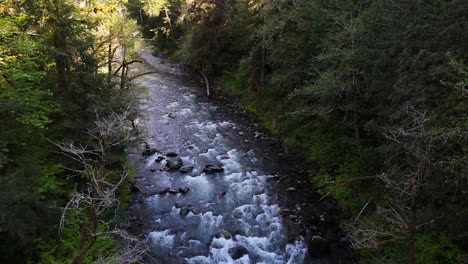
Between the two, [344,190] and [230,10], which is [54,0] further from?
[230,10]

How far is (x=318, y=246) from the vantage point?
1155 centimetres

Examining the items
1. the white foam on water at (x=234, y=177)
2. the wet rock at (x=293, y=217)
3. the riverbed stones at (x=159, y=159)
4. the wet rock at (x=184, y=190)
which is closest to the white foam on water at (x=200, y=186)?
the wet rock at (x=184, y=190)

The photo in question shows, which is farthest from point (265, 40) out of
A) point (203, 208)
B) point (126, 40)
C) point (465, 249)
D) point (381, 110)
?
point (465, 249)

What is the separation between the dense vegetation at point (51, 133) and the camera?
27.5ft

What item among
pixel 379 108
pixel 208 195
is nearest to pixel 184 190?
pixel 208 195

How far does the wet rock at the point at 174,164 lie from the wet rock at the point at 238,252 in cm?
626

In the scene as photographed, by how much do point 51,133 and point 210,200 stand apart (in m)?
6.97

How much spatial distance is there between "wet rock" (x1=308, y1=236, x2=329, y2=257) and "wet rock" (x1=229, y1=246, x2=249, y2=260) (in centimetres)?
232

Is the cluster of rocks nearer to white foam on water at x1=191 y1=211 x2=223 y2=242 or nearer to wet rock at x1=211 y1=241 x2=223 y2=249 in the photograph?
white foam on water at x1=191 y1=211 x2=223 y2=242

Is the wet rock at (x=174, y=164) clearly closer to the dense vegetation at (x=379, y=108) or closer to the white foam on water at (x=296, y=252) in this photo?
the dense vegetation at (x=379, y=108)

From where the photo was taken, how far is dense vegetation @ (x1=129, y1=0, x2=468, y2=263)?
8.65 meters

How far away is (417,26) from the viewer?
9672 millimetres

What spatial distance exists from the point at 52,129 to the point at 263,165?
9.95 metres

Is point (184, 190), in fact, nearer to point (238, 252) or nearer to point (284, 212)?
point (238, 252)
